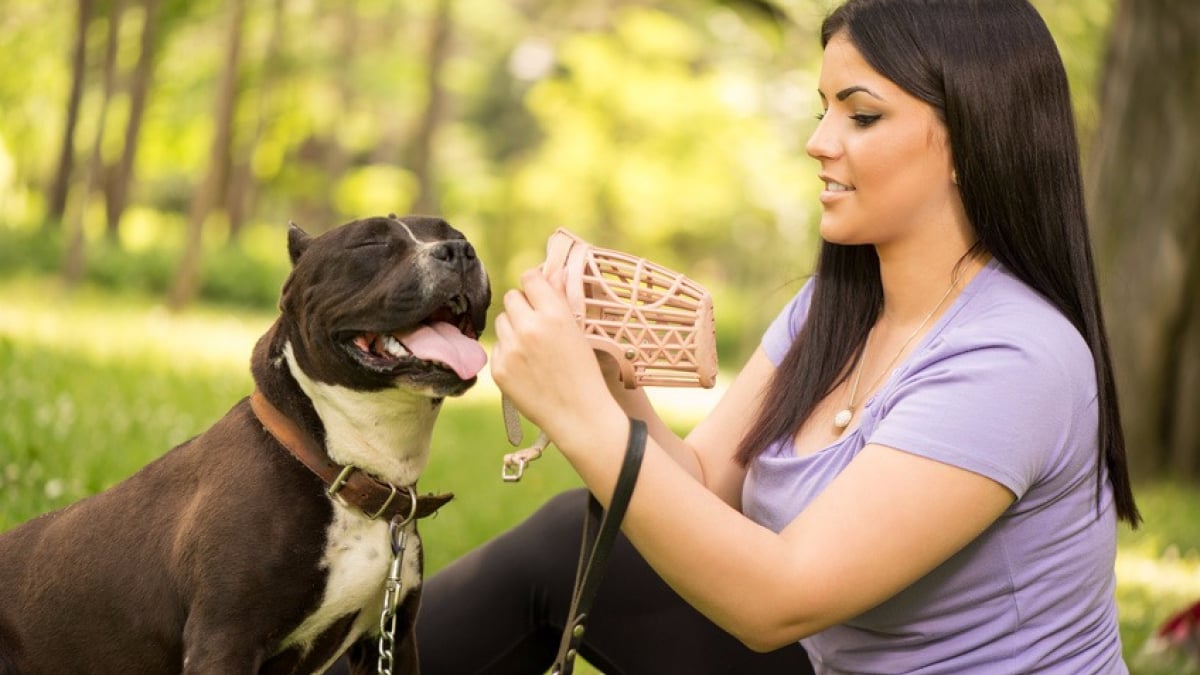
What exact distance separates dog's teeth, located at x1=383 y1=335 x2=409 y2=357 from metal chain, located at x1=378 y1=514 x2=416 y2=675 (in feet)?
1.16

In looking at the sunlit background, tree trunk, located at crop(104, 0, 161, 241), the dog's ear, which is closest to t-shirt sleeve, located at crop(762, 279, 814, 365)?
the dog's ear

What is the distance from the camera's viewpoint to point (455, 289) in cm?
298

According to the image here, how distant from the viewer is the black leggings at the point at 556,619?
3.29m

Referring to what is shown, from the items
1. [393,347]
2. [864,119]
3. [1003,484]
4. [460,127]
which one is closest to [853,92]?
[864,119]

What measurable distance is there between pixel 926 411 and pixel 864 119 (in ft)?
2.03

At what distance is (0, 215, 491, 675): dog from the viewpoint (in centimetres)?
289

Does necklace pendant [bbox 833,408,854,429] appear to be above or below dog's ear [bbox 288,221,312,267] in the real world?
below

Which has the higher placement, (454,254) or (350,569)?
(454,254)

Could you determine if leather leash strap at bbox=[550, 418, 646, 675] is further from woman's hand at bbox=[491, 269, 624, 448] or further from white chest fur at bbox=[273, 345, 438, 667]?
white chest fur at bbox=[273, 345, 438, 667]

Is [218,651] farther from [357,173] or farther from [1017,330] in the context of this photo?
[357,173]

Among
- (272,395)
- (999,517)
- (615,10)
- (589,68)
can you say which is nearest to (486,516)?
(272,395)

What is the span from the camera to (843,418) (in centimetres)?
Answer: 292

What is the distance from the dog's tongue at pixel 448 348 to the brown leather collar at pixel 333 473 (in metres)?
0.29

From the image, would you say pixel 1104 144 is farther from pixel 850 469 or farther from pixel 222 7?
pixel 222 7
